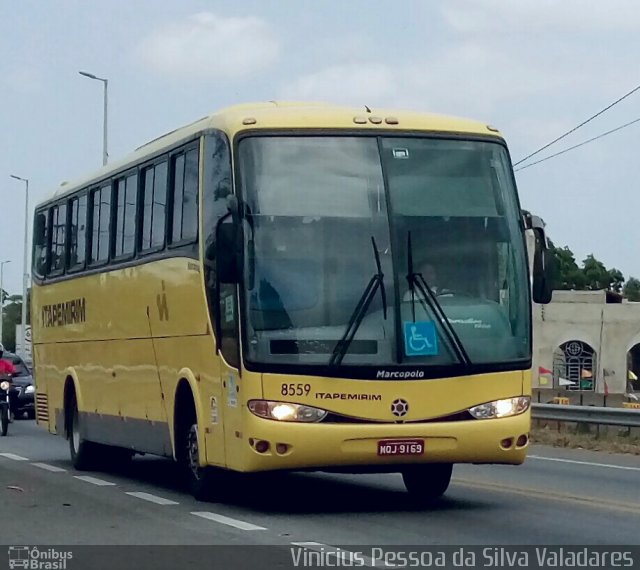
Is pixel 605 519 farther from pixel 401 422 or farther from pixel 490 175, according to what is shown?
pixel 490 175

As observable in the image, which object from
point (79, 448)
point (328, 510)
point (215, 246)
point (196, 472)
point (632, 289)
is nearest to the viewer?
point (215, 246)

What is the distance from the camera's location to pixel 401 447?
12359mm

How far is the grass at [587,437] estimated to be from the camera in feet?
74.5

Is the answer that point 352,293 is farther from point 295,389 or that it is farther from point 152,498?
point 152,498

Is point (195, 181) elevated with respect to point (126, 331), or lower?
elevated

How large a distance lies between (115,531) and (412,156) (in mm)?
3945

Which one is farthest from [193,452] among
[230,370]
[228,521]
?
[228,521]

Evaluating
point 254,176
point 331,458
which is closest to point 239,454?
point 331,458

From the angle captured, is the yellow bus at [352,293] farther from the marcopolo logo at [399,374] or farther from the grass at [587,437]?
the grass at [587,437]

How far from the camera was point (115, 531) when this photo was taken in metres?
11.8

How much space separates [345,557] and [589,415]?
1377 cm

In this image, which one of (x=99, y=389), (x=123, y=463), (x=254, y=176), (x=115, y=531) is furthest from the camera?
(x=123, y=463)

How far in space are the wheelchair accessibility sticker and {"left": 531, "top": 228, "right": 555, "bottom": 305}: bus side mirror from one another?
1042mm

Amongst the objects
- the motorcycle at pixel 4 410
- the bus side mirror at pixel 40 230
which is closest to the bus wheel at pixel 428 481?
the bus side mirror at pixel 40 230
